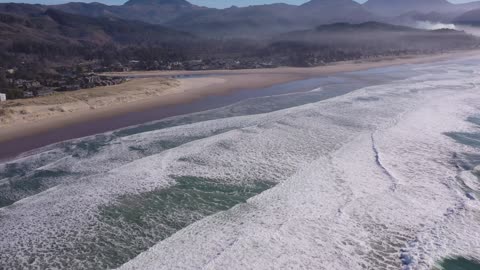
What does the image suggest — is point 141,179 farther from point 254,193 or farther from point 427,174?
point 427,174

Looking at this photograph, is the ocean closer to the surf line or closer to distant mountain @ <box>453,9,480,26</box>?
the surf line

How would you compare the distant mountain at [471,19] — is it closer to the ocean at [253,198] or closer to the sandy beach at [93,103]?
the sandy beach at [93,103]

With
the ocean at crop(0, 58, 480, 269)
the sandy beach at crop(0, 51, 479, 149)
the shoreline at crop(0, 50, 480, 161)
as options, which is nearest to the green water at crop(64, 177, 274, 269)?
the ocean at crop(0, 58, 480, 269)

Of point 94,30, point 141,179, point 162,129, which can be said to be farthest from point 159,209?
point 94,30

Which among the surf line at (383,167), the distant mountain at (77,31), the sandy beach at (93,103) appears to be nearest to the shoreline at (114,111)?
the sandy beach at (93,103)

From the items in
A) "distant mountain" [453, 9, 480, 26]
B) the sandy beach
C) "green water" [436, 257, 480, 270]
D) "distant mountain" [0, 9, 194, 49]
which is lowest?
"green water" [436, 257, 480, 270]

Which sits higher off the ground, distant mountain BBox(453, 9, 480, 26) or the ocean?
distant mountain BBox(453, 9, 480, 26)

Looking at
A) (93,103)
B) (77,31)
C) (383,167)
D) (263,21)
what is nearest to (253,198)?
(383,167)
